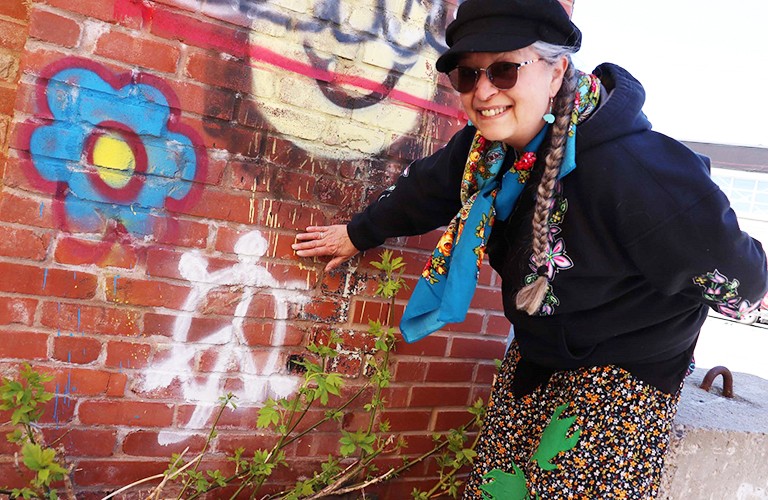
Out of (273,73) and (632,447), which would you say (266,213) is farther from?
(632,447)

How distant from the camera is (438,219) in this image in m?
2.19

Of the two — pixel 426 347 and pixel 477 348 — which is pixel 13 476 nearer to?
pixel 426 347

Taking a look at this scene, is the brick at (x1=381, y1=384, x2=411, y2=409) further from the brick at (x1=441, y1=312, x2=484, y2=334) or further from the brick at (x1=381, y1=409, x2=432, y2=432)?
the brick at (x1=441, y1=312, x2=484, y2=334)

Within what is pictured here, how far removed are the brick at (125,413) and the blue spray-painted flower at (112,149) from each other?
57cm

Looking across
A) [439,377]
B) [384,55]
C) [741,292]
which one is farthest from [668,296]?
[384,55]

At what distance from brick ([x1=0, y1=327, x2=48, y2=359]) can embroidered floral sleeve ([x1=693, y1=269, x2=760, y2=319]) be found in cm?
191

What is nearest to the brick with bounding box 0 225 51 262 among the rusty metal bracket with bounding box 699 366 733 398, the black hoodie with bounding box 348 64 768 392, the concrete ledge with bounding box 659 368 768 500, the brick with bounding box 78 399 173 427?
the brick with bounding box 78 399 173 427

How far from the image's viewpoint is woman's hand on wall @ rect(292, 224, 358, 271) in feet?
7.02

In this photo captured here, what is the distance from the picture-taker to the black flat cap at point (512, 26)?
1570 mm

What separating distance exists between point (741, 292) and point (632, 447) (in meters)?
0.53

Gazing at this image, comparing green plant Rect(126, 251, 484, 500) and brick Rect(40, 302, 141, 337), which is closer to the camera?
brick Rect(40, 302, 141, 337)

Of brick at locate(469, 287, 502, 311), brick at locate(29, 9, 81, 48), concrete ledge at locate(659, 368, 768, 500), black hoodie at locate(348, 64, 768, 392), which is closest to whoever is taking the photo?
black hoodie at locate(348, 64, 768, 392)

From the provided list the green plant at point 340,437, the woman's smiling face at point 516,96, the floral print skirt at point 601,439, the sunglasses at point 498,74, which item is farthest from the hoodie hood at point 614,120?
the green plant at point 340,437

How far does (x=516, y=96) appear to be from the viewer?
1.65 m
